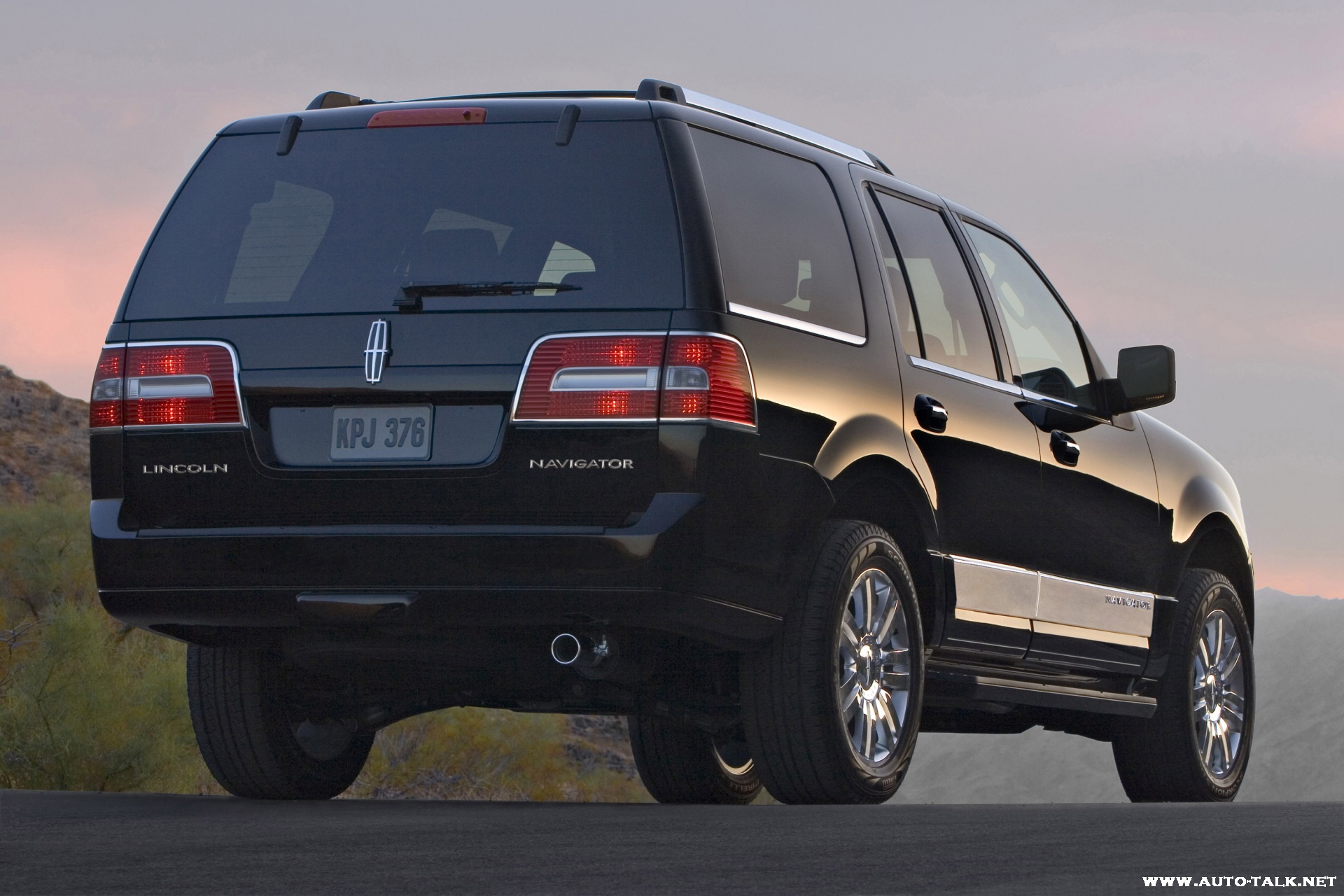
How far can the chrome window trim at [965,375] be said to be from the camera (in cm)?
701

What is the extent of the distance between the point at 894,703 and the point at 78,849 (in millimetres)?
2886

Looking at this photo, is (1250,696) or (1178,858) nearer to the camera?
(1178,858)

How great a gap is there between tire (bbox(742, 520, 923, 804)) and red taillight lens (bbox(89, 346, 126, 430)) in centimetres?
204

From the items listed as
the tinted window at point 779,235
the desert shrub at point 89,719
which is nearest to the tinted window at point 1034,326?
the tinted window at point 779,235

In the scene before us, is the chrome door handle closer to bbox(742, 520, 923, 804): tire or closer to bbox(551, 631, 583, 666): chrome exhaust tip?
bbox(742, 520, 923, 804): tire

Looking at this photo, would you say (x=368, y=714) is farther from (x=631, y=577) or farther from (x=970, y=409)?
(x=970, y=409)

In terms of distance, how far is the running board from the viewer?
727 cm

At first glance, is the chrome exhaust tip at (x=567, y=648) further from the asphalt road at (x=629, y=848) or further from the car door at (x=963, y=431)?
the car door at (x=963, y=431)

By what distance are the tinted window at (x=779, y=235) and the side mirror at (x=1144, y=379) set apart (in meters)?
2.11

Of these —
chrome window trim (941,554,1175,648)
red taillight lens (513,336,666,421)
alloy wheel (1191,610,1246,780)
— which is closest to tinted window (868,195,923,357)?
chrome window trim (941,554,1175,648)

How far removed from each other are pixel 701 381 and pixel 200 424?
1.50m

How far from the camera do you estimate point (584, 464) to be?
5707mm

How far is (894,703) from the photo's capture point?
670 cm

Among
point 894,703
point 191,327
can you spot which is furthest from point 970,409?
point 191,327
